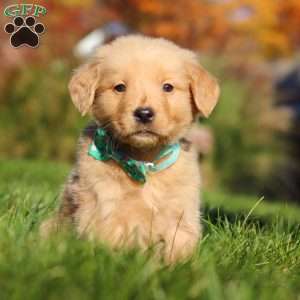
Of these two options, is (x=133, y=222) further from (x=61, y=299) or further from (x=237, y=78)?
(x=237, y=78)

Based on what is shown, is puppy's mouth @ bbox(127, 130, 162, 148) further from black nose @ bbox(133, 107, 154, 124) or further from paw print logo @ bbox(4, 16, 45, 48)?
paw print logo @ bbox(4, 16, 45, 48)

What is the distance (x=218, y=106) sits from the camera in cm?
1600

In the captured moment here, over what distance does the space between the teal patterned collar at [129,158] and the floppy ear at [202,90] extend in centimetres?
26

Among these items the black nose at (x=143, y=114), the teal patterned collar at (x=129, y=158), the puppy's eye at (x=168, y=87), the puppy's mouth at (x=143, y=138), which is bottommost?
the teal patterned collar at (x=129, y=158)

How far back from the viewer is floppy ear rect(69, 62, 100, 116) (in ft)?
12.3

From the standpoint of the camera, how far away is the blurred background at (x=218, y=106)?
43.7 ft

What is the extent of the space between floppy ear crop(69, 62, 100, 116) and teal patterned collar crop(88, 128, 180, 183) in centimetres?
16

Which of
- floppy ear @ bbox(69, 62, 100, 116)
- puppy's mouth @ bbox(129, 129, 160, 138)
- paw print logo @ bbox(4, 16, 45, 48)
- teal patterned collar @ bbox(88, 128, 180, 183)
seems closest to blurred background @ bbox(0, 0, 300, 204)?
paw print logo @ bbox(4, 16, 45, 48)

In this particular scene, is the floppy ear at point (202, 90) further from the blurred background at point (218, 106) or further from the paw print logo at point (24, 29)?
the blurred background at point (218, 106)

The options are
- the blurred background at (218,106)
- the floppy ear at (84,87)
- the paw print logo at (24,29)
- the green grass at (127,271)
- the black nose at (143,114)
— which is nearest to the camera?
the green grass at (127,271)

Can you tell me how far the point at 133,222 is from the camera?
3.49m

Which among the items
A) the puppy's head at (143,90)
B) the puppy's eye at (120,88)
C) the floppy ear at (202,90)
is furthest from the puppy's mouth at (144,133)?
the floppy ear at (202,90)

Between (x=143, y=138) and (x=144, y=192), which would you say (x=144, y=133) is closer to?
(x=143, y=138)

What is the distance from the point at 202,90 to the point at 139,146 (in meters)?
0.49
